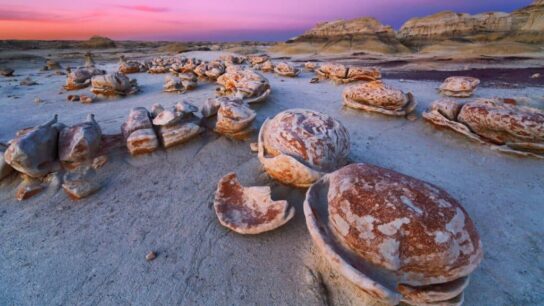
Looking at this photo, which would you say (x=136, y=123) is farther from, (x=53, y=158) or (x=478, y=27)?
(x=478, y=27)

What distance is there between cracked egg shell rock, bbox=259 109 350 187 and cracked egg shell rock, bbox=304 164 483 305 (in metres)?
0.68

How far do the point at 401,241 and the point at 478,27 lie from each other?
1001 inches

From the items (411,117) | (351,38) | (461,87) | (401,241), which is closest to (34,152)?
(401,241)

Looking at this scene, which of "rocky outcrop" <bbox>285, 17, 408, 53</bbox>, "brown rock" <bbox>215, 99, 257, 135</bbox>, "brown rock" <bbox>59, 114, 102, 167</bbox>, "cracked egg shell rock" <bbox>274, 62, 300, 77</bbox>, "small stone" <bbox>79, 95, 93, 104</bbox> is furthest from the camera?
"rocky outcrop" <bbox>285, 17, 408, 53</bbox>

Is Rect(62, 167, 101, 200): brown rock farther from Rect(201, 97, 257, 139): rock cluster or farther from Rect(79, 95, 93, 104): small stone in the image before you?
Rect(79, 95, 93, 104): small stone

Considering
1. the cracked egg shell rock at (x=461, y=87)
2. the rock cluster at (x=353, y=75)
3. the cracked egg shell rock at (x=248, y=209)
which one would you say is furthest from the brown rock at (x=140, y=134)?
the cracked egg shell rock at (x=461, y=87)

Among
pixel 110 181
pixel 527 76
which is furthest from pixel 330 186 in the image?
pixel 527 76

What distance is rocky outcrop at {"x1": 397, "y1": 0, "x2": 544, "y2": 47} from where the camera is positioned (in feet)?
54.4

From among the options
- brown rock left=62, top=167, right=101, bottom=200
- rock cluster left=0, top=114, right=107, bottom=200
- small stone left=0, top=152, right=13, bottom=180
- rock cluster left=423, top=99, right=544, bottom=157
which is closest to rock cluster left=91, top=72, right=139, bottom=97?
rock cluster left=0, top=114, right=107, bottom=200

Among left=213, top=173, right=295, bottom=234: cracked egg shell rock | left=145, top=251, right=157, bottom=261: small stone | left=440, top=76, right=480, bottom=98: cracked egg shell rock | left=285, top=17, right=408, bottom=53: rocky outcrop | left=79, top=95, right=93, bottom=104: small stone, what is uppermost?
left=285, top=17, right=408, bottom=53: rocky outcrop

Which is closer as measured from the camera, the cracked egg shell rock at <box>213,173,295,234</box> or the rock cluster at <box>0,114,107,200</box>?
the cracked egg shell rock at <box>213,173,295,234</box>

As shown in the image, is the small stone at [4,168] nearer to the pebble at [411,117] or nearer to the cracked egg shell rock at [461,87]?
the pebble at [411,117]

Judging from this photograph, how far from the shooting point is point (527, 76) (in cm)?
693

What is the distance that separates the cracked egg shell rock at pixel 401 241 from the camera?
1.34 m
